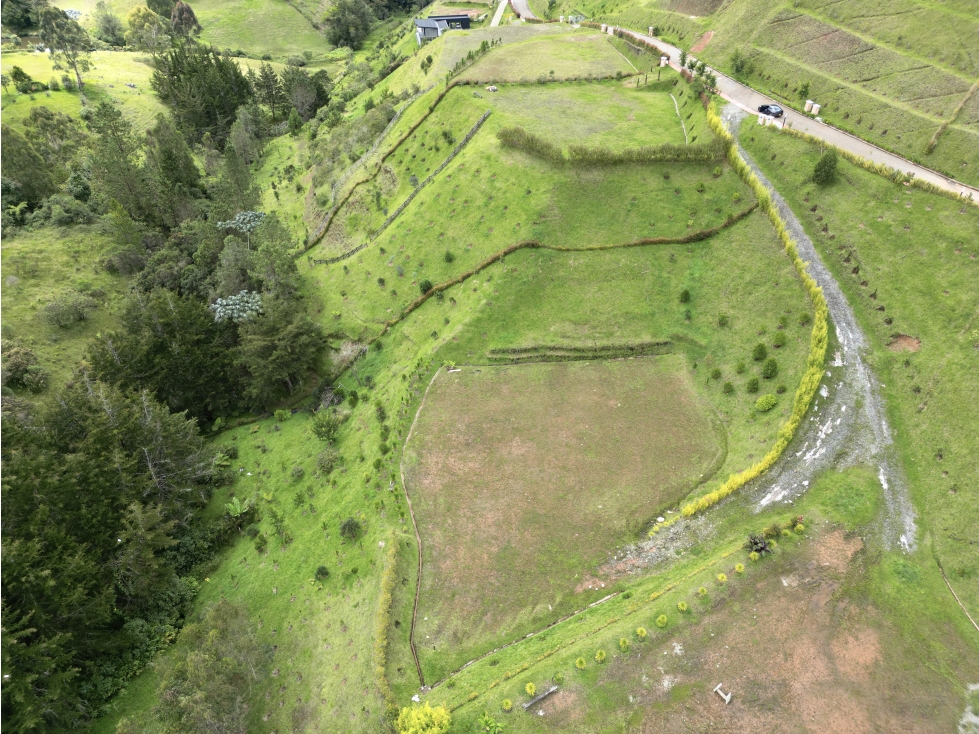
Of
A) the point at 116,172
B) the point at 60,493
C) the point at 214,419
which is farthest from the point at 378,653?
the point at 116,172

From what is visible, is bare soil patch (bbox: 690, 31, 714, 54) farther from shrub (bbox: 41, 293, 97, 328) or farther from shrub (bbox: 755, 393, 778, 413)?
shrub (bbox: 41, 293, 97, 328)

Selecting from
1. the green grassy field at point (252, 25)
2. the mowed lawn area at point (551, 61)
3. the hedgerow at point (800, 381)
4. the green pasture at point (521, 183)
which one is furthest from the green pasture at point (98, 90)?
the hedgerow at point (800, 381)

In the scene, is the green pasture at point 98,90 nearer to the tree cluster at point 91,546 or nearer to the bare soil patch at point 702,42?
the tree cluster at point 91,546

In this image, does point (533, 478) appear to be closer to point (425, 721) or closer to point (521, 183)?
point (425, 721)

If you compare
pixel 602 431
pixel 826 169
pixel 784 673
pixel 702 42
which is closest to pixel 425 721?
pixel 784 673

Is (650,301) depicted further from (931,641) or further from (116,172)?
(116,172)

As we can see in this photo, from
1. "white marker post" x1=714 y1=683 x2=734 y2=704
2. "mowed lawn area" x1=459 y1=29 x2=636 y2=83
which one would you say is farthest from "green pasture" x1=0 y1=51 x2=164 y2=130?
"white marker post" x1=714 y1=683 x2=734 y2=704
